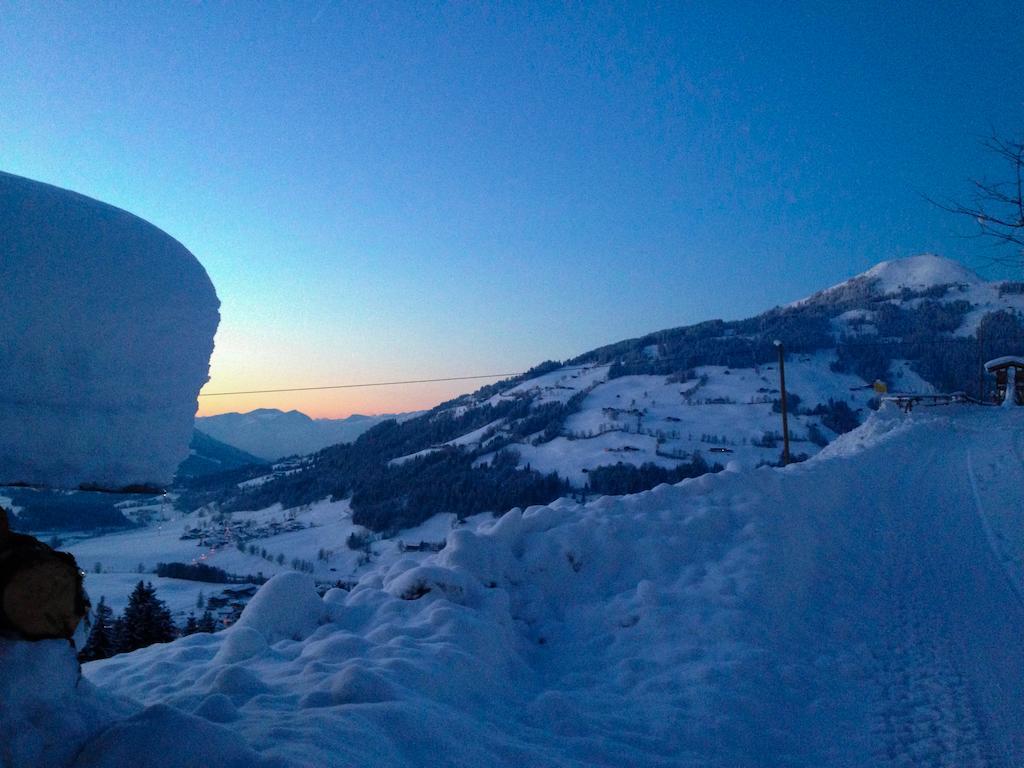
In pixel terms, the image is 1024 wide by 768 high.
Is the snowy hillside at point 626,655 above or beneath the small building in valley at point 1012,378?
beneath

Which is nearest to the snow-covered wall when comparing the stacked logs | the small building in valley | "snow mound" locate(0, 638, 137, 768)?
the stacked logs

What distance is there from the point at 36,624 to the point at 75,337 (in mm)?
1230

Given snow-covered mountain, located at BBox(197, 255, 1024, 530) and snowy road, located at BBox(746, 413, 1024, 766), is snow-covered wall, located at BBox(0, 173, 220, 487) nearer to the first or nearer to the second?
snowy road, located at BBox(746, 413, 1024, 766)

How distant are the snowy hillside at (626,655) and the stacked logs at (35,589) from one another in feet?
0.92

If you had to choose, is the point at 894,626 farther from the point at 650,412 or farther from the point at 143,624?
the point at 650,412

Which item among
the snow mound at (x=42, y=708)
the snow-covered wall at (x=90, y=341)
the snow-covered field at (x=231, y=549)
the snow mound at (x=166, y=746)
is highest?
the snow-covered wall at (x=90, y=341)

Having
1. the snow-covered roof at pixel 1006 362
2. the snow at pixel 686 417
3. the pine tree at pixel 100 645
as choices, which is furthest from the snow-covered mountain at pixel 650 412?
the pine tree at pixel 100 645

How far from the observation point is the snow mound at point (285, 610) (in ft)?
17.7

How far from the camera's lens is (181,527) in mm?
53312

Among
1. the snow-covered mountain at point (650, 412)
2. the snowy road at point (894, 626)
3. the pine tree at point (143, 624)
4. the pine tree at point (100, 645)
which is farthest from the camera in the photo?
the snow-covered mountain at point (650, 412)

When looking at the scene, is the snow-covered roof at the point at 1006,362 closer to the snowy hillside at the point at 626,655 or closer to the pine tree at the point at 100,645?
the snowy hillside at the point at 626,655

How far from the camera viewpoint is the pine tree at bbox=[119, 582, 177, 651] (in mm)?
10376

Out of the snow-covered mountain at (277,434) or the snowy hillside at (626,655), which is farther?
the snow-covered mountain at (277,434)

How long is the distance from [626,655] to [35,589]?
4718 mm
